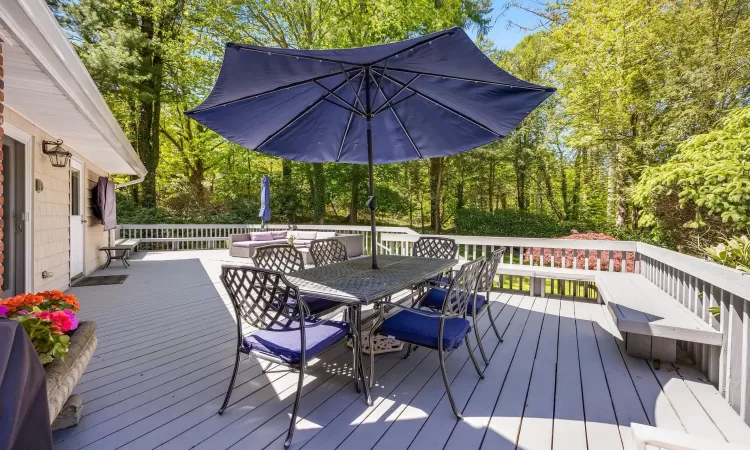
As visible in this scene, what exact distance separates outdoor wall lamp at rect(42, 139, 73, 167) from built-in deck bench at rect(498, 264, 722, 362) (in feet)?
22.0

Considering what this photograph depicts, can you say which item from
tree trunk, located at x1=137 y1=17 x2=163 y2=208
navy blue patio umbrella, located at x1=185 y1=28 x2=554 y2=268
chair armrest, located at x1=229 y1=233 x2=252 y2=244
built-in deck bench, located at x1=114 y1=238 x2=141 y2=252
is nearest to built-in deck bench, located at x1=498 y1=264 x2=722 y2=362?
navy blue patio umbrella, located at x1=185 y1=28 x2=554 y2=268

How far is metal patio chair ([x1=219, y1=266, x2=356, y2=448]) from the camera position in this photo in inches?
77.0

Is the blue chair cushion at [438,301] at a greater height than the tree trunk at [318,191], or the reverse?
the tree trunk at [318,191]

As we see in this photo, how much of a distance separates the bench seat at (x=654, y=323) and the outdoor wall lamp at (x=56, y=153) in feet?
22.0

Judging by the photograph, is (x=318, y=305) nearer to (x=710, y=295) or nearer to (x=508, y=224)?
(x=710, y=295)

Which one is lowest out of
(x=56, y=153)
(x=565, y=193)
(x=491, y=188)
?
(x=56, y=153)

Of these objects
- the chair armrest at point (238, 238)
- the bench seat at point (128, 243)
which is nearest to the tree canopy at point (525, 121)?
the bench seat at point (128, 243)

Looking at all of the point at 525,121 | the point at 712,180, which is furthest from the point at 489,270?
the point at 525,121

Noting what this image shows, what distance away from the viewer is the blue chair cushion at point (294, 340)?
6.61 feet

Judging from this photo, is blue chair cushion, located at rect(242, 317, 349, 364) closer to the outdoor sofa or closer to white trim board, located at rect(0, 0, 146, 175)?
white trim board, located at rect(0, 0, 146, 175)

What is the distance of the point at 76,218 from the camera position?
20.5 ft

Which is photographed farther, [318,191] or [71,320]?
[318,191]

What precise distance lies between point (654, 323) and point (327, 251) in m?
3.13

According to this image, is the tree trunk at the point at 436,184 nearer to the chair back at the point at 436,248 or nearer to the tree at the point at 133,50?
the chair back at the point at 436,248
